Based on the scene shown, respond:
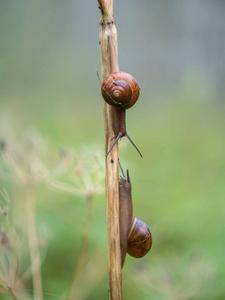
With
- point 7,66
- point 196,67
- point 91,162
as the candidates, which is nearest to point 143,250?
point 91,162

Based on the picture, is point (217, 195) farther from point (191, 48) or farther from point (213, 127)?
point (191, 48)

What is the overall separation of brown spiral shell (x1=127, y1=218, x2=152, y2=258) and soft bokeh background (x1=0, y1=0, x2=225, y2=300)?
0.44 meters

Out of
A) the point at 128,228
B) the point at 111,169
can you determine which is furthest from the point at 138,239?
the point at 111,169

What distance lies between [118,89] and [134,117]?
2.06ft

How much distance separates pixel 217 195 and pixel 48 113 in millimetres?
639

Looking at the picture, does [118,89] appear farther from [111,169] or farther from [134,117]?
[134,117]

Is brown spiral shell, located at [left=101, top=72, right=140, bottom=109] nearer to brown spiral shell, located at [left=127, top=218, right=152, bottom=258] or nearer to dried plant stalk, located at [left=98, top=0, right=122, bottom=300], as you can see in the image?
dried plant stalk, located at [left=98, top=0, right=122, bottom=300]

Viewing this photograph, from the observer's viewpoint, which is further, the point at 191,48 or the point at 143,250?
the point at 191,48

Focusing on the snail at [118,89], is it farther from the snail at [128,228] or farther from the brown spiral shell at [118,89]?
the snail at [128,228]

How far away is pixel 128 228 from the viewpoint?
0.55 meters

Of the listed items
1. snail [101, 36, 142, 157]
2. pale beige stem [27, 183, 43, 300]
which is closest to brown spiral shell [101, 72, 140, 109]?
snail [101, 36, 142, 157]

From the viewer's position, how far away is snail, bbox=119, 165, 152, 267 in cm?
55

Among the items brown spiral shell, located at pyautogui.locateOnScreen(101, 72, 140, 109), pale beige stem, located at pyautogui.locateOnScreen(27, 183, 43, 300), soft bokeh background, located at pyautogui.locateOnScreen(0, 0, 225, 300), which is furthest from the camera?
soft bokeh background, located at pyautogui.locateOnScreen(0, 0, 225, 300)

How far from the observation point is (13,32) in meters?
1.05
